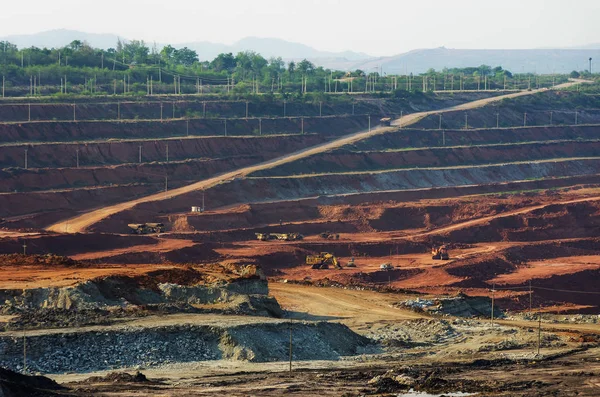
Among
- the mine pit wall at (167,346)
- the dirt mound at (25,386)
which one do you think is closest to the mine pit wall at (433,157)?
the mine pit wall at (167,346)

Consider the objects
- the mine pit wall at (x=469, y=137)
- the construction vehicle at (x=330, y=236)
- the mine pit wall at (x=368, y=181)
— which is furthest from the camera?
the mine pit wall at (x=469, y=137)

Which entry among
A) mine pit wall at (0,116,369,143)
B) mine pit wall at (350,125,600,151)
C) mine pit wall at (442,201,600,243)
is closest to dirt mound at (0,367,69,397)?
mine pit wall at (442,201,600,243)

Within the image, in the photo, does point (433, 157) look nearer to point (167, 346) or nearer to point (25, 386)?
Result: point (167, 346)

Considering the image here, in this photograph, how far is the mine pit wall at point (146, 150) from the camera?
317 feet

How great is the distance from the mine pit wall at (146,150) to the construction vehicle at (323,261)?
2916 centimetres

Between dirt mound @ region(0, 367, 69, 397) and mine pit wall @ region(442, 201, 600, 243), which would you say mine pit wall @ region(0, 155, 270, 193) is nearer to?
mine pit wall @ region(442, 201, 600, 243)

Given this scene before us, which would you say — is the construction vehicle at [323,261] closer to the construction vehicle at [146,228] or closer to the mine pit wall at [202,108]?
the construction vehicle at [146,228]

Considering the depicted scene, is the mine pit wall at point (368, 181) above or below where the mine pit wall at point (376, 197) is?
above

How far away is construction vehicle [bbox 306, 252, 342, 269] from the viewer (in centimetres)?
7756

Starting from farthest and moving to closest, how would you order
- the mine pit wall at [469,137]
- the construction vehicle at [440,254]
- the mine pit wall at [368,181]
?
the mine pit wall at [469,137]
the mine pit wall at [368,181]
the construction vehicle at [440,254]

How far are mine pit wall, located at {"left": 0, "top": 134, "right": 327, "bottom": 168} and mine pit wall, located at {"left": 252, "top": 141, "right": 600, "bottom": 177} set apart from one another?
5.38m

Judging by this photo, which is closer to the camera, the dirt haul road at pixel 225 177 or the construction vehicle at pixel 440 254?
the construction vehicle at pixel 440 254

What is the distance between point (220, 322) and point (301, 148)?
74.4 m

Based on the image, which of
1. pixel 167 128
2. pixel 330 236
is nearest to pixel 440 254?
pixel 330 236
